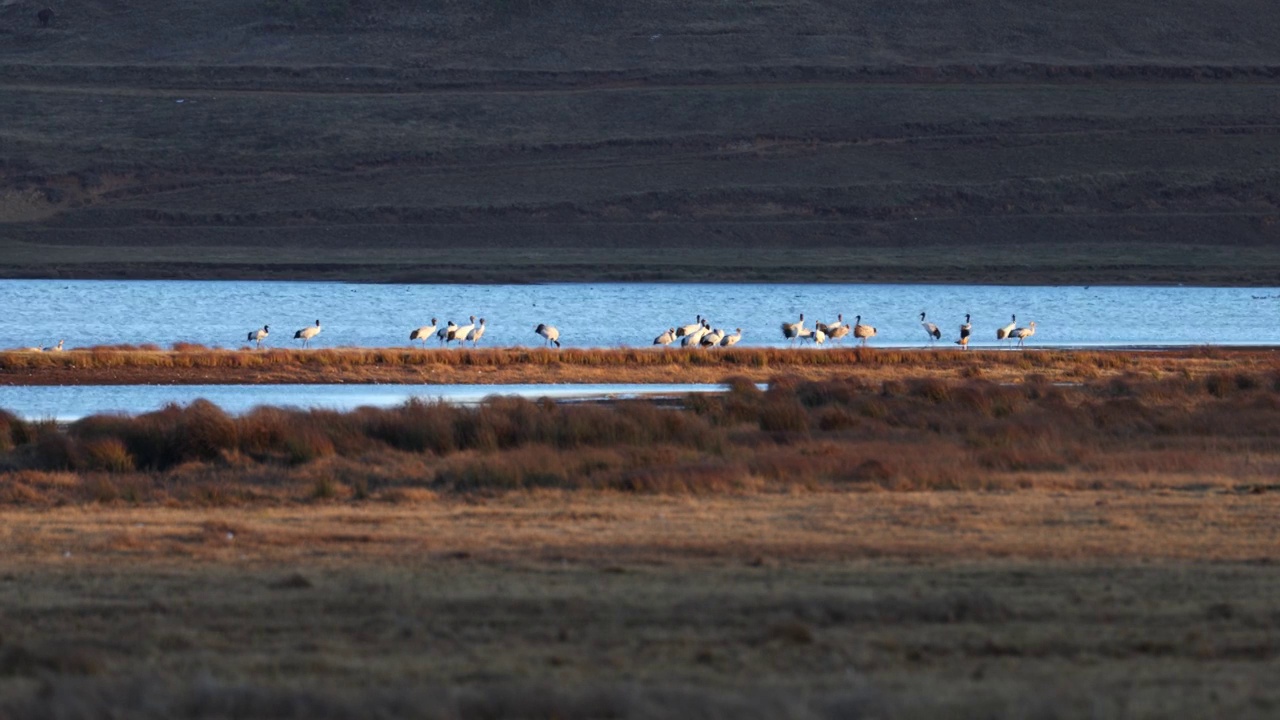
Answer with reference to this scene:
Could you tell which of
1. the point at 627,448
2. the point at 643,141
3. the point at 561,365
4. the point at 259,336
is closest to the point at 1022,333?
the point at 561,365

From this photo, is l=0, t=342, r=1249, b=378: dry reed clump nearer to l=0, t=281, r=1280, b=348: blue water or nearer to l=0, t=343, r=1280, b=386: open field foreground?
l=0, t=343, r=1280, b=386: open field foreground

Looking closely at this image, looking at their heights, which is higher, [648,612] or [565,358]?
[648,612]

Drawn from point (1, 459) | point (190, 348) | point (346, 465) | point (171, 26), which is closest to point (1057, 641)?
point (346, 465)

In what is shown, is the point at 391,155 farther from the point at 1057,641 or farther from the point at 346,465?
the point at 1057,641

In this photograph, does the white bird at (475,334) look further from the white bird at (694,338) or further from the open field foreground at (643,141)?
the open field foreground at (643,141)

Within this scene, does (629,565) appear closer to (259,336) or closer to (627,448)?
(627,448)

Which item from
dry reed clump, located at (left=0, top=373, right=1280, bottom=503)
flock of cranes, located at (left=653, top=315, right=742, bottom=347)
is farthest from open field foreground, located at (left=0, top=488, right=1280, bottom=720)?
flock of cranes, located at (left=653, top=315, right=742, bottom=347)

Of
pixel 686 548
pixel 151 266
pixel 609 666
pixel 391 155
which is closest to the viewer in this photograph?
pixel 609 666

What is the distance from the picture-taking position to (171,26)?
124m

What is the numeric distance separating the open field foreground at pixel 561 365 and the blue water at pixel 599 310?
672cm

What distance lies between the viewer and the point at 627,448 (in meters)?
19.8

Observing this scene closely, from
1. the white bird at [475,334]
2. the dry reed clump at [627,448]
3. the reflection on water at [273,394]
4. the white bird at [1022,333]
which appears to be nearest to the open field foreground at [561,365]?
the reflection on water at [273,394]

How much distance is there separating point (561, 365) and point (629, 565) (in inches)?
862

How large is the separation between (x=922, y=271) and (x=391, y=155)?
32.7 m
